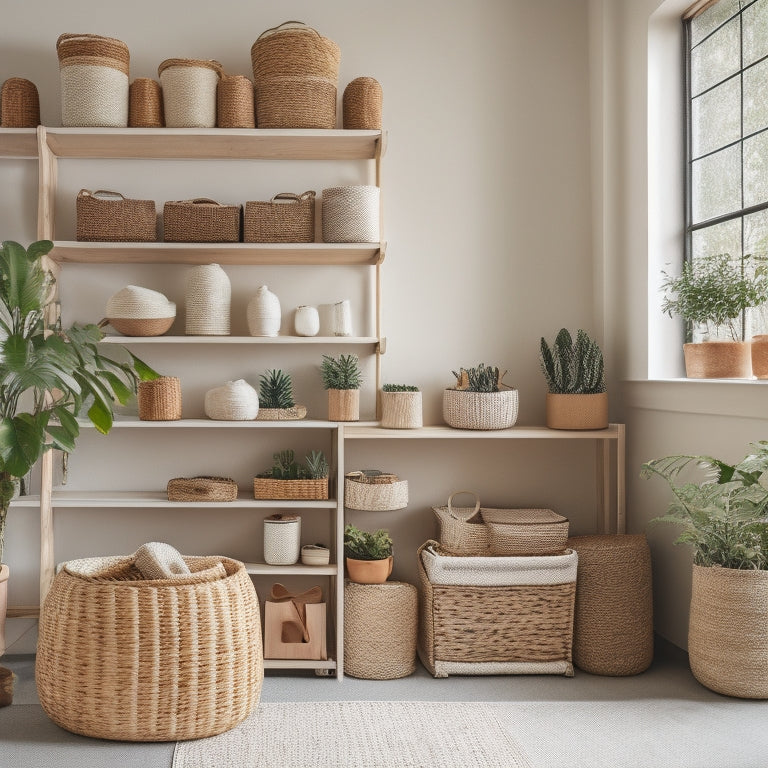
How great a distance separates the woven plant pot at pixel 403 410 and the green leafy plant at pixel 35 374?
91 cm

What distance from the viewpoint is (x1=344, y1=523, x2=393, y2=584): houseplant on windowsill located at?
3164 millimetres

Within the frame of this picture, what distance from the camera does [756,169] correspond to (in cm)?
296

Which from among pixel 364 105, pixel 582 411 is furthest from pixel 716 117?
pixel 364 105

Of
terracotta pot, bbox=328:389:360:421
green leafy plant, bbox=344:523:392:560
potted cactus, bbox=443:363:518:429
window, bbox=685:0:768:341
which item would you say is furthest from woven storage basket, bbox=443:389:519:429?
window, bbox=685:0:768:341

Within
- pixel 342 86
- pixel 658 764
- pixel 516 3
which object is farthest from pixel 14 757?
pixel 516 3

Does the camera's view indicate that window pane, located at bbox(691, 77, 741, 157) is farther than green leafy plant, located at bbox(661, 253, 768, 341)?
Yes

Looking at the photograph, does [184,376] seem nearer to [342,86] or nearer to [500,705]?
[342,86]

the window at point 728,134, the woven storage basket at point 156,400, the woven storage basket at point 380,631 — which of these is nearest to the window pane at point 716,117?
the window at point 728,134

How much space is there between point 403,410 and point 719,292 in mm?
1234

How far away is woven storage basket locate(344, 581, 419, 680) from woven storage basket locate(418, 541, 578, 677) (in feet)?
0.33

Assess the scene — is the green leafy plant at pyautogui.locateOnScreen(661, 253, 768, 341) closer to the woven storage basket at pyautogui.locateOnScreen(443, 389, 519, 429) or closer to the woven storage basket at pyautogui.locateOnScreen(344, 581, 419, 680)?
the woven storage basket at pyautogui.locateOnScreen(443, 389, 519, 429)

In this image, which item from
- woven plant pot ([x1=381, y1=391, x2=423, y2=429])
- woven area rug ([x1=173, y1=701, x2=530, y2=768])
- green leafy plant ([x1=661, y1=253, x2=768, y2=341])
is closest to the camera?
woven area rug ([x1=173, y1=701, x2=530, y2=768])

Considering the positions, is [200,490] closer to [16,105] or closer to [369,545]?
[369,545]

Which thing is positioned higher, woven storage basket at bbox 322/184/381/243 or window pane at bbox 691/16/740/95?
window pane at bbox 691/16/740/95
